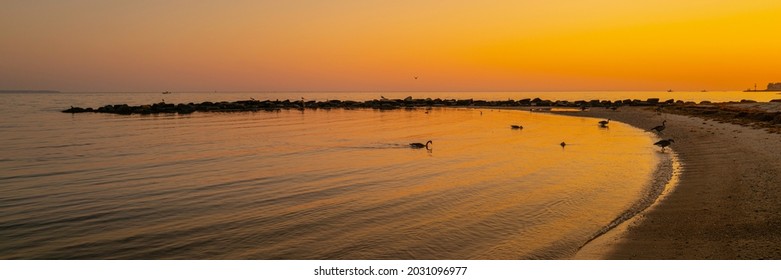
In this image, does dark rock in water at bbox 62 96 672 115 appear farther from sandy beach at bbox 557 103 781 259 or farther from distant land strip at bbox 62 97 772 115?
sandy beach at bbox 557 103 781 259

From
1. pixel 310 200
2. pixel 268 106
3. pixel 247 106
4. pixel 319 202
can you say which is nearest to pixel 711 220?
pixel 319 202

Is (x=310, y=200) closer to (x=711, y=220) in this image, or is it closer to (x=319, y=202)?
(x=319, y=202)

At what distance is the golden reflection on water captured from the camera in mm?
11305

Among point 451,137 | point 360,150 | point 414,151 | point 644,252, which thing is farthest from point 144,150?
point 644,252

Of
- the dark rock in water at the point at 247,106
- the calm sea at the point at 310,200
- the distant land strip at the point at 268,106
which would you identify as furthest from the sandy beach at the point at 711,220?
the dark rock in water at the point at 247,106

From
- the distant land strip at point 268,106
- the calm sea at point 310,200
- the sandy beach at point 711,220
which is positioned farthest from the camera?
the distant land strip at point 268,106

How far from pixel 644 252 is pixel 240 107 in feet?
300

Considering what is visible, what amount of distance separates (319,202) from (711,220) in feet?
32.9

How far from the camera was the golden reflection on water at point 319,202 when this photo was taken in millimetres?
11305

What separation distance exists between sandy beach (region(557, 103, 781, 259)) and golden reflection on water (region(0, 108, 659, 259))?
1.00m

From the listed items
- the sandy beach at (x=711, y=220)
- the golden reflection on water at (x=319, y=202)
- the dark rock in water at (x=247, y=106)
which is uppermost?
the dark rock in water at (x=247, y=106)

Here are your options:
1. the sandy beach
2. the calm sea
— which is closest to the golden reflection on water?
the calm sea

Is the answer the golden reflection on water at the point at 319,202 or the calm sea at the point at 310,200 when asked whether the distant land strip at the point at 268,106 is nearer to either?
the calm sea at the point at 310,200

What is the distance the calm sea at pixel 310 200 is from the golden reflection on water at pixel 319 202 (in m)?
0.06
